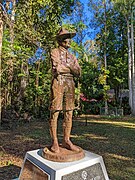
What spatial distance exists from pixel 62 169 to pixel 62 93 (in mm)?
913

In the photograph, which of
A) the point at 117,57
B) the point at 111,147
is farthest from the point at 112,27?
the point at 111,147

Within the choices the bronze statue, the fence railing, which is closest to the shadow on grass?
the bronze statue

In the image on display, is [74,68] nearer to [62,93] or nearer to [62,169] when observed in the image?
[62,93]

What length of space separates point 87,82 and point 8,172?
34.6 feet

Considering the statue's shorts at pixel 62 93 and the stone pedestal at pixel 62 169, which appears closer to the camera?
the stone pedestal at pixel 62 169

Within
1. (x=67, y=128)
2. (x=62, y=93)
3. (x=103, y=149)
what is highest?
(x=62, y=93)

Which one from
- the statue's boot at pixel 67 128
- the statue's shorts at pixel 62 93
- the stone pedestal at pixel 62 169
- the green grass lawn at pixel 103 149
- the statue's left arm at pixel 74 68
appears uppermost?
the statue's left arm at pixel 74 68

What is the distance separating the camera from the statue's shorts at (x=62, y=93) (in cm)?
260

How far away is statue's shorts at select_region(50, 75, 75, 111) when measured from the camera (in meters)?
2.60

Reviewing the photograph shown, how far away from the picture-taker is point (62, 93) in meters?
2.64

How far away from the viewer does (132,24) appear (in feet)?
46.0

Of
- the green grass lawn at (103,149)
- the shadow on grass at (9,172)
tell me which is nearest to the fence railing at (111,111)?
the green grass lawn at (103,149)

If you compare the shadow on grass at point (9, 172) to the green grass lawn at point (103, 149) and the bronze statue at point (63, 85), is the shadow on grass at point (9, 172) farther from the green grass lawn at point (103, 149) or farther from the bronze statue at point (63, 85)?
the bronze statue at point (63, 85)

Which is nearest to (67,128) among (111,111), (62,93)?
(62,93)
